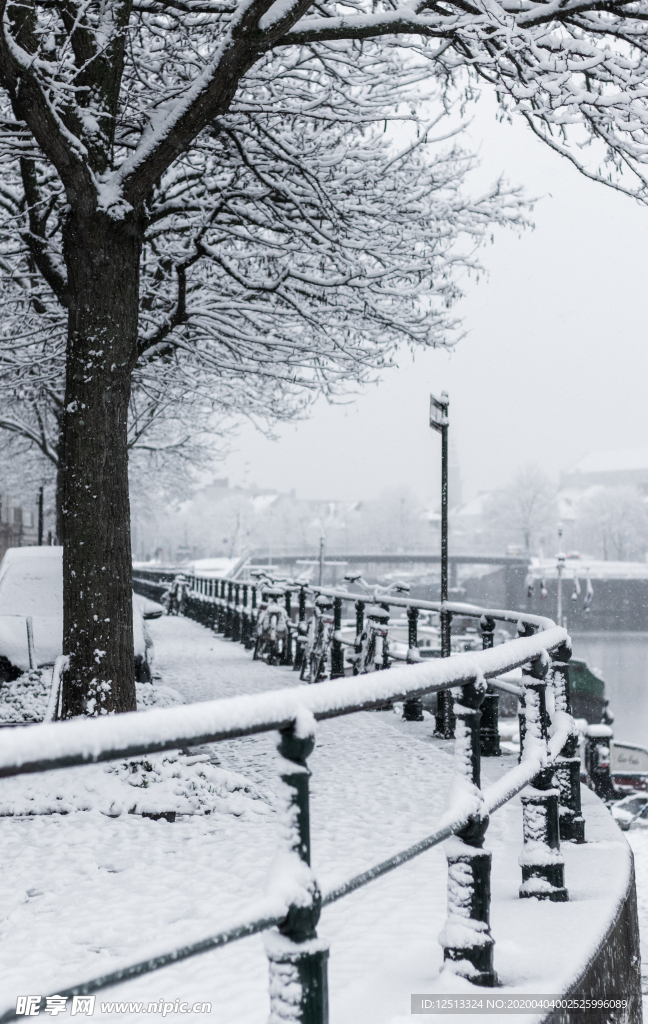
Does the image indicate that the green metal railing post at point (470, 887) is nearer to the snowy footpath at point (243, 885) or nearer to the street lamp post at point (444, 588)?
the snowy footpath at point (243, 885)

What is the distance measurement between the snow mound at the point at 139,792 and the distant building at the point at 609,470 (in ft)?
525

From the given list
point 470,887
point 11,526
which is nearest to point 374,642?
point 470,887

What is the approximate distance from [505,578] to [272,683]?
7867cm

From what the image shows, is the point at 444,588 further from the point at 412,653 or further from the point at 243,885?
the point at 243,885

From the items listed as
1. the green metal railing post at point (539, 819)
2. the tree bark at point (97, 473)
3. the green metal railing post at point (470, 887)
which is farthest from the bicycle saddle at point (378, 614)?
the green metal railing post at point (470, 887)

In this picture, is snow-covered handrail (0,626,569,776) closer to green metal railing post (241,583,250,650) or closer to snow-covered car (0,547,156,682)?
snow-covered car (0,547,156,682)

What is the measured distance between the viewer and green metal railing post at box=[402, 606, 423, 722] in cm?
845

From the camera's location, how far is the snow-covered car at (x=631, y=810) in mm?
16030

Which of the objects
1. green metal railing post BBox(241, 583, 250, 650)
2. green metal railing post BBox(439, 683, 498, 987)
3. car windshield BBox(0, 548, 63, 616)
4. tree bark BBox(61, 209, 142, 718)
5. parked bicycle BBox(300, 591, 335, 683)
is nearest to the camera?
green metal railing post BBox(439, 683, 498, 987)

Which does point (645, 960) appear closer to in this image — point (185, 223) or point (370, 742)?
point (370, 742)

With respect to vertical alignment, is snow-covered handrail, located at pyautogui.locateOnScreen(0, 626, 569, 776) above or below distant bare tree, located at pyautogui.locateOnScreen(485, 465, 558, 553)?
below

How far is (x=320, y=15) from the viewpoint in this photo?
7.26 meters

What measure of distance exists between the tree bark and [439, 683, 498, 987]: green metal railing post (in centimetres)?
374

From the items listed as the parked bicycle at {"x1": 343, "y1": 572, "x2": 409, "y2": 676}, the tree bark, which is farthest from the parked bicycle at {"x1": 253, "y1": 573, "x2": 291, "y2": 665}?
the tree bark
